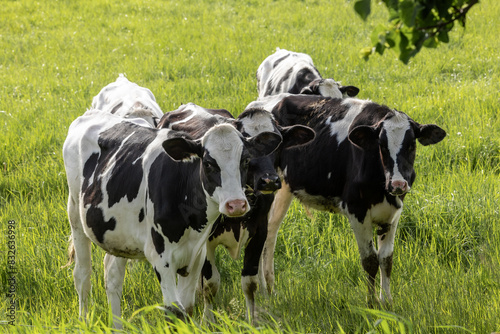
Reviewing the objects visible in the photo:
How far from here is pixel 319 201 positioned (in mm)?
6453

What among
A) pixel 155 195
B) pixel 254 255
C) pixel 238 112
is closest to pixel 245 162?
pixel 155 195

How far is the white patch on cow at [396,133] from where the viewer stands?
5387 mm

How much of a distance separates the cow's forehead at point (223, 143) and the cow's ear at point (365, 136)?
127 centimetres

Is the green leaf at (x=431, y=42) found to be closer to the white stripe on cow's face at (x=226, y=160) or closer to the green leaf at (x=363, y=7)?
the green leaf at (x=363, y=7)

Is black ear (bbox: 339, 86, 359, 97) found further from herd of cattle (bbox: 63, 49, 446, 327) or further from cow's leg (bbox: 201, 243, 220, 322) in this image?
cow's leg (bbox: 201, 243, 220, 322)

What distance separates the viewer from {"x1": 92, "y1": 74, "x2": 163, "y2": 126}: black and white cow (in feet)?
23.3

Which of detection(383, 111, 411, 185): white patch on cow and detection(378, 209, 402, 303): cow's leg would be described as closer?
detection(383, 111, 411, 185): white patch on cow

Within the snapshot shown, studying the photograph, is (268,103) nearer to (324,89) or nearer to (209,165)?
(324,89)

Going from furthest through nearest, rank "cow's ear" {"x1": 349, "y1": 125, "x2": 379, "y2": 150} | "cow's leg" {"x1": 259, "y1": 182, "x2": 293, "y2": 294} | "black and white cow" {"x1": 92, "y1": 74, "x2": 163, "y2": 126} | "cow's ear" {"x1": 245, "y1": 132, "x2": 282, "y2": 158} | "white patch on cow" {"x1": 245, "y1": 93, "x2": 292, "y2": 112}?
1. "black and white cow" {"x1": 92, "y1": 74, "x2": 163, "y2": 126}
2. "white patch on cow" {"x1": 245, "y1": 93, "x2": 292, "y2": 112}
3. "cow's leg" {"x1": 259, "y1": 182, "x2": 293, "y2": 294}
4. "cow's ear" {"x1": 349, "y1": 125, "x2": 379, "y2": 150}
5. "cow's ear" {"x1": 245, "y1": 132, "x2": 282, "y2": 158}

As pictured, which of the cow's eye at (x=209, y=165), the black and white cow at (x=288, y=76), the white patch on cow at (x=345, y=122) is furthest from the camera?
the black and white cow at (x=288, y=76)

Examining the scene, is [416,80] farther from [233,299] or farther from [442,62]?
[233,299]

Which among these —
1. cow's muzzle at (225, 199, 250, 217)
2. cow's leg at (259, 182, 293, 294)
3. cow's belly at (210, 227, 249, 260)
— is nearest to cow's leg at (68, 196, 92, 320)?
cow's belly at (210, 227, 249, 260)

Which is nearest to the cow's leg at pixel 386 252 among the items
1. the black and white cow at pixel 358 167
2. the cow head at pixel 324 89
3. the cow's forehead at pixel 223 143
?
the black and white cow at pixel 358 167

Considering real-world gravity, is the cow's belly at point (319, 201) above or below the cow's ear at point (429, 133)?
below
